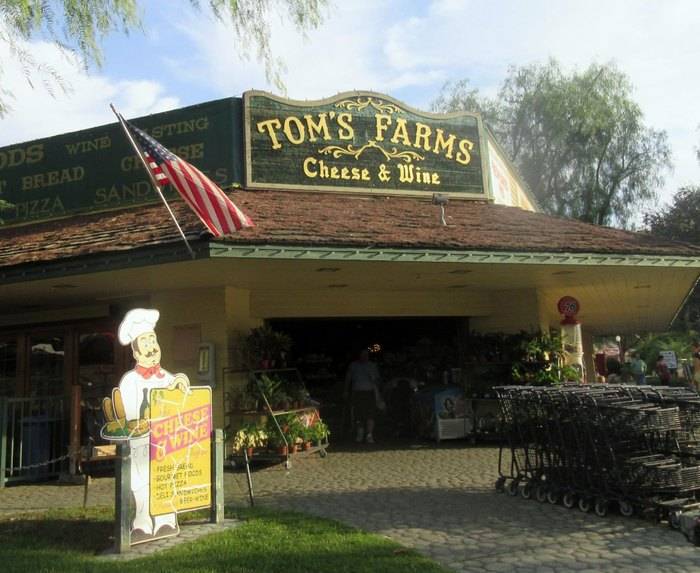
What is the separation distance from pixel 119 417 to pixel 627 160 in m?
30.1

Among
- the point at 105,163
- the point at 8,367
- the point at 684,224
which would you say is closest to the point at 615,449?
the point at 105,163

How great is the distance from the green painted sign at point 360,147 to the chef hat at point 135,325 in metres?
5.10

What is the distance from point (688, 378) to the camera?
2694 cm

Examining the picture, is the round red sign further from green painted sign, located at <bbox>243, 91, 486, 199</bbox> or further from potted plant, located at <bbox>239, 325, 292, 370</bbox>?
potted plant, located at <bbox>239, 325, 292, 370</bbox>

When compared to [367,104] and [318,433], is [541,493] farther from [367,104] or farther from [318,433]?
[367,104]

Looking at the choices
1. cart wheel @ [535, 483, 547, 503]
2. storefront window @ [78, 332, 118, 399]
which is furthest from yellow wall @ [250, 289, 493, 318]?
cart wheel @ [535, 483, 547, 503]

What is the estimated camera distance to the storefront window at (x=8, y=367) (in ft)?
44.1

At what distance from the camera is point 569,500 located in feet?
23.7

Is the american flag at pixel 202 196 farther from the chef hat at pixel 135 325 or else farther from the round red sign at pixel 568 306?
the round red sign at pixel 568 306

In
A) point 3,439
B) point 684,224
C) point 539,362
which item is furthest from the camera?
point 684,224

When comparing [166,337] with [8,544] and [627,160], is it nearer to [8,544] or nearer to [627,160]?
[8,544]

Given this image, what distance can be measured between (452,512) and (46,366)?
28.8ft

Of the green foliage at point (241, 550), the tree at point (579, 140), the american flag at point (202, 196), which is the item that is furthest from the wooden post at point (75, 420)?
the tree at point (579, 140)

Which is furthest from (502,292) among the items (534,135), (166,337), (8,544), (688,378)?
(534,135)
